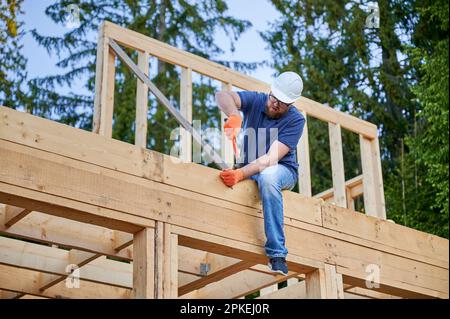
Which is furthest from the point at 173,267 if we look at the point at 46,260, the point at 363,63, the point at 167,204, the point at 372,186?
the point at 363,63

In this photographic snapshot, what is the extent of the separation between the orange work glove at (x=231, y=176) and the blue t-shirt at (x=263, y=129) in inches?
12.7

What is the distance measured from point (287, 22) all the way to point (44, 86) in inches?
212

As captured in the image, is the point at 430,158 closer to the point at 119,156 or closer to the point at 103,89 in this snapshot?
the point at 103,89

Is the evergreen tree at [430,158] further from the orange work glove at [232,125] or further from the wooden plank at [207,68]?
the orange work glove at [232,125]

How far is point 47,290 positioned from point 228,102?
9.14 ft

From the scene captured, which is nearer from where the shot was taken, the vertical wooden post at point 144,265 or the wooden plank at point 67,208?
the wooden plank at point 67,208

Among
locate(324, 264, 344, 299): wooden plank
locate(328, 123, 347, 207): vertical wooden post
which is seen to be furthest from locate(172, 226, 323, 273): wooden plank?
locate(328, 123, 347, 207): vertical wooden post

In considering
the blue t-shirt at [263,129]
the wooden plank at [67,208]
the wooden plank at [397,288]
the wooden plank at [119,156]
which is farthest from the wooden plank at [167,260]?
the wooden plank at [397,288]

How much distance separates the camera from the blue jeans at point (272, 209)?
548 centimetres

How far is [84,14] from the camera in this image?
667 inches

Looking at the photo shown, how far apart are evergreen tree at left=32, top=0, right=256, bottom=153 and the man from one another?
1046 centimetres
